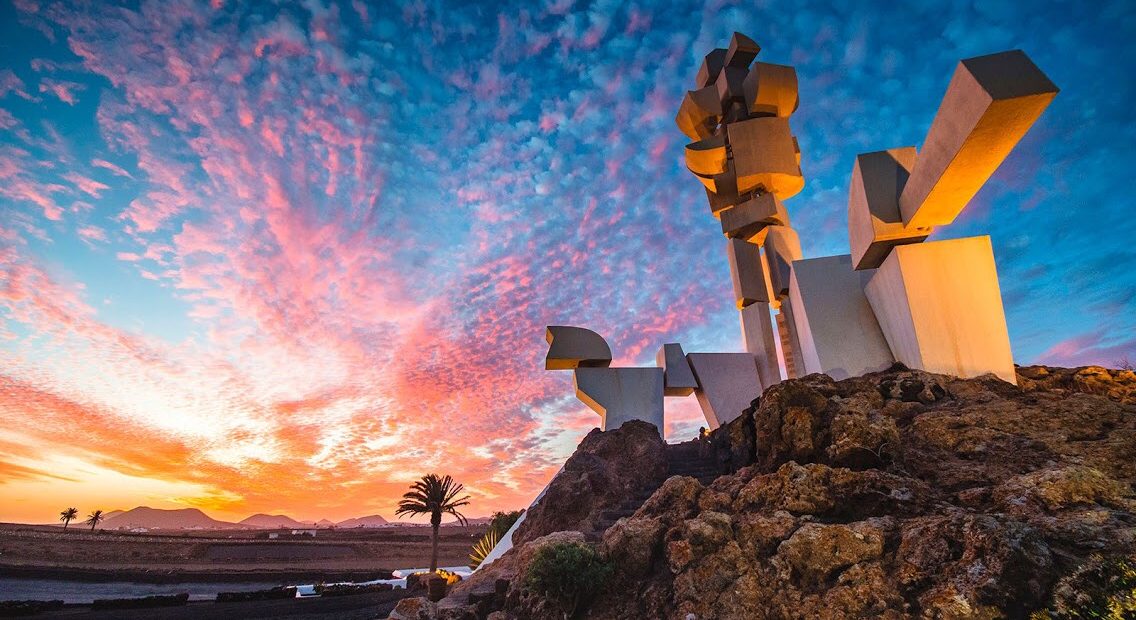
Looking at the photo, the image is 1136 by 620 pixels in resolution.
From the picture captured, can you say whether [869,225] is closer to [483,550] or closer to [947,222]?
[947,222]

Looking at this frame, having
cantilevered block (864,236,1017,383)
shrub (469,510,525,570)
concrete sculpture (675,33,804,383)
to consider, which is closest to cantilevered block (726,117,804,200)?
concrete sculpture (675,33,804,383)

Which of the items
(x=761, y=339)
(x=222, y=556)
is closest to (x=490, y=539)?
(x=761, y=339)

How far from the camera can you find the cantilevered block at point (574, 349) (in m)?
19.4

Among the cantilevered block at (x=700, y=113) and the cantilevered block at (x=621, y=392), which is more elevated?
the cantilevered block at (x=700, y=113)

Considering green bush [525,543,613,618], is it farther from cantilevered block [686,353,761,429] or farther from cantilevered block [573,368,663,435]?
cantilevered block [686,353,761,429]

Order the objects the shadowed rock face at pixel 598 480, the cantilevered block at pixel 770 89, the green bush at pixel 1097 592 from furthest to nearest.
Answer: the cantilevered block at pixel 770 89 → the shadowed rock face at pixel 598 480 → the green bush at pixel 1097 592

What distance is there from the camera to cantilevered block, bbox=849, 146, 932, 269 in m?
12.1

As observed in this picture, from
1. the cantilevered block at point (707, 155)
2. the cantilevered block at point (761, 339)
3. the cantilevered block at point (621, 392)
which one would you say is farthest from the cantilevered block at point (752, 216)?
the cantilevered block at point (621, 392)

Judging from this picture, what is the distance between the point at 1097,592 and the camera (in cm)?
452

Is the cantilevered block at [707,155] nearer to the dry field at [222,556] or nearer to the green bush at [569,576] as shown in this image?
the green bush at [569,576]

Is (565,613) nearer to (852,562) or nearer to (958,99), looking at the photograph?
(852,562)

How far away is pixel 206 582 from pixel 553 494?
27921mm

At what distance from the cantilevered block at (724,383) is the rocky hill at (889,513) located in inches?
286

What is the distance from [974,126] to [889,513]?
6.47 meters
